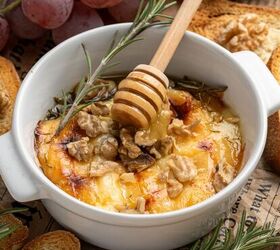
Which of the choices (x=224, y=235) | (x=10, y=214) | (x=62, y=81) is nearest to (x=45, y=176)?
(x=10, y=214)

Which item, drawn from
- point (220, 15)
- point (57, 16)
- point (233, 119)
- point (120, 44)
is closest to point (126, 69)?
point (120, 44)

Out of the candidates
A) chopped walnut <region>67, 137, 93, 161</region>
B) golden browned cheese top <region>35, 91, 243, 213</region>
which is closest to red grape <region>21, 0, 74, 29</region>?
golden browned cheese top <region>35, 91, 243, 213</region>

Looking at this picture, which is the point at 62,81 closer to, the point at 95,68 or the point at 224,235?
Answer: the point at 95,68

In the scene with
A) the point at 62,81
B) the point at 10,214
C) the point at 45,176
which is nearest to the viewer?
the point at 45,176

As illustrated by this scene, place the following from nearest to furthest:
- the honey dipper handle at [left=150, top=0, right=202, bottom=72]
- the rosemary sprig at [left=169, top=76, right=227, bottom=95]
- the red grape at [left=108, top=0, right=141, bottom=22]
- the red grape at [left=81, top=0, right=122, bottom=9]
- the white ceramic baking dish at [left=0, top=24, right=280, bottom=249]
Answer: the white ceramic baking dish at [left=0, top=24, right=280, bottom=249] → the honey dipper handle at [left=150, top=0, right=202, bottom=72] → the rosemary sprig at [left=169, top=76, right=227, bottom=95] → the red grape at [left=81, top=0, right=122, bottom=9] → the red grape at [left=108, top=0, right=141, bottom=22]

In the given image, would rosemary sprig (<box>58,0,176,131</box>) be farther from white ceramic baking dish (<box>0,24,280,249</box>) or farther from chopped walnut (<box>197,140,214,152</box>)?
chopped walnut (<box>197,140,214,152</box>)

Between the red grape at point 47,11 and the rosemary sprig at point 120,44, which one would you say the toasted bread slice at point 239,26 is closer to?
the rosemary sprig at point 120,44

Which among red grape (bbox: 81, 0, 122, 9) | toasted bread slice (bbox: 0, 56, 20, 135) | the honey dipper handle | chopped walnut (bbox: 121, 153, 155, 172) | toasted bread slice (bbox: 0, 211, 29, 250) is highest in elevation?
the honey dipper handle
